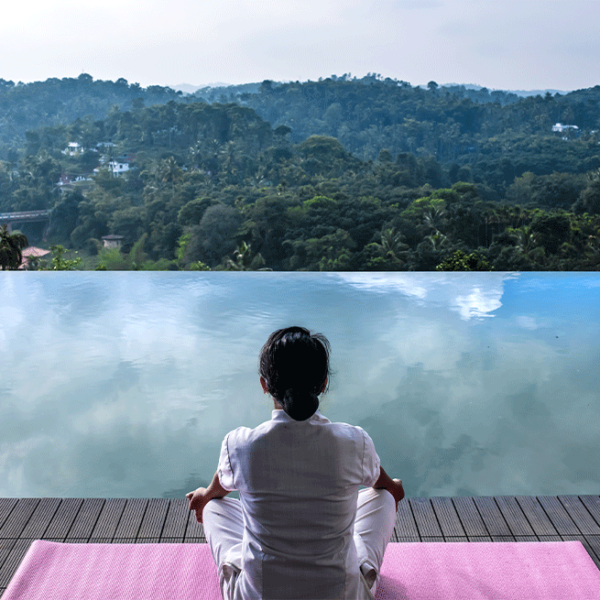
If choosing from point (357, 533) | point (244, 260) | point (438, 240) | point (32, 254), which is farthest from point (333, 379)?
point (32, 254)

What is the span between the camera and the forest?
1056 centimetres

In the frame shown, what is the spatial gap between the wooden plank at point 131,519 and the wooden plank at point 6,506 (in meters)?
0.32

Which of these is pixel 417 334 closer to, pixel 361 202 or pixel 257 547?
pixel 257 547

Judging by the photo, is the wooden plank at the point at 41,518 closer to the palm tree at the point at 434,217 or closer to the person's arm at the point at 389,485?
the person's arm at the point at 389,485

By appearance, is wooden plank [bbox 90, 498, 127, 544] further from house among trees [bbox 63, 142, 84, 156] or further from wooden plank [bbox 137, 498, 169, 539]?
house among trees [bbox 63, 142, 84, 156]

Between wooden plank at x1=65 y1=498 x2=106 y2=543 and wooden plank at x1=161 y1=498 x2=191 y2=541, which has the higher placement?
wooden plank at x1=161 y1=498 x2=191 y2=541

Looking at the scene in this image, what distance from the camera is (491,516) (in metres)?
1.75

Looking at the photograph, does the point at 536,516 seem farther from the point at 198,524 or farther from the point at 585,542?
the point at 198,524

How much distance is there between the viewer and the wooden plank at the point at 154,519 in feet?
5.47

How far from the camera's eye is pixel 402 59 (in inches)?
387

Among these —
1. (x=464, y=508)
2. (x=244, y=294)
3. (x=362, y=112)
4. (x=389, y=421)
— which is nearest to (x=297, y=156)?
(x=362, y=112)

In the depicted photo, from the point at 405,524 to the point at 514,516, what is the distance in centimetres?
30

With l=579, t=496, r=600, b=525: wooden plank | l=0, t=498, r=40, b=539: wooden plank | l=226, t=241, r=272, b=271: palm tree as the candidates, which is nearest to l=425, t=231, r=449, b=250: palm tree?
l=226, t=241, r=272, b=271: palm tree

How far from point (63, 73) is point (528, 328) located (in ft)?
37.0
